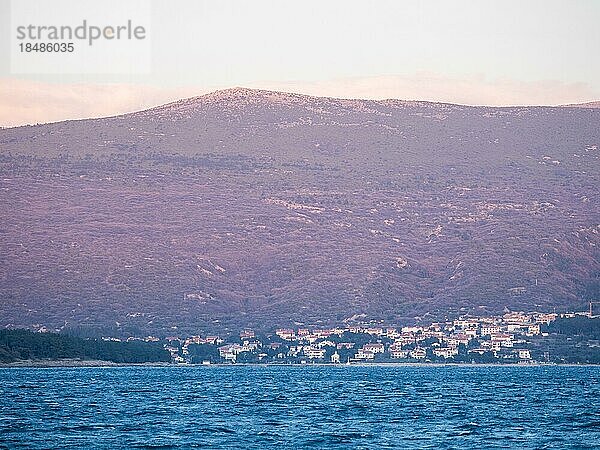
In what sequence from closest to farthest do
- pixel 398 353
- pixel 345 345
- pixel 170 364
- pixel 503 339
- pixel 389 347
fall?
pixel 170 364, pixel 503 339, pixel 398 353, pixel 389 347, pixel 345 345

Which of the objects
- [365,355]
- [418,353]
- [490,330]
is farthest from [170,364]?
[490,330]

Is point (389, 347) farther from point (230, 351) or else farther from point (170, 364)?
point (170, 364)

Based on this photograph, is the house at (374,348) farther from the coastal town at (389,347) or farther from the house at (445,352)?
the house at (445,352)

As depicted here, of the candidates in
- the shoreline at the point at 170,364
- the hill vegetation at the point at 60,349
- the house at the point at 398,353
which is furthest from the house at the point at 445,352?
the hill vegetation at the point at 60,349

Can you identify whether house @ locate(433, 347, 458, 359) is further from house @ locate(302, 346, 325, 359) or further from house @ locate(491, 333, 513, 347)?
house @ locate(302, 346, 325, 359)

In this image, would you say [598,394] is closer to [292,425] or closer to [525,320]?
[292,425]

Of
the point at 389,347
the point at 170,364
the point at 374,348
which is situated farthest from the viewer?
the point at 389,347

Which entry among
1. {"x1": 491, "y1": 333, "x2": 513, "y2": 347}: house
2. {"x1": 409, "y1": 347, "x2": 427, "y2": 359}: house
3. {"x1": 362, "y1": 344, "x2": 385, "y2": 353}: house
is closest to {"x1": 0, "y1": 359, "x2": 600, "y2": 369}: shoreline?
{"x1": 409, "y1": 347, "x2": 427, "y2": 359}: house
